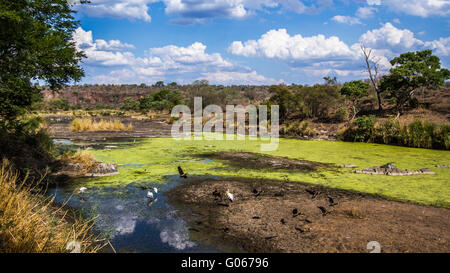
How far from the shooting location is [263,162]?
35.8 ft

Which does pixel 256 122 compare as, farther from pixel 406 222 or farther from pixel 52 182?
pixel 406 222

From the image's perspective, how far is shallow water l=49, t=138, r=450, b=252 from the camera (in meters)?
4.97

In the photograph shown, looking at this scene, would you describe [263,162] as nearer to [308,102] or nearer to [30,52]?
[30,52]

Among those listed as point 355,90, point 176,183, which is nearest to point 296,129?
point 355,90

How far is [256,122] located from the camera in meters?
24.0

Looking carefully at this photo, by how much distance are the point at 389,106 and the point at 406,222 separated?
1931 centimetres

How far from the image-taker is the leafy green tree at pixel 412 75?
18.2m

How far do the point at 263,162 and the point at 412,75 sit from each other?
537 inches

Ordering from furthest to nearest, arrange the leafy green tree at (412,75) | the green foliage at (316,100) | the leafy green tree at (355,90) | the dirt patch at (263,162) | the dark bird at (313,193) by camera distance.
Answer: the green foliage at (316,100), the leafy green tree at (355,90), the leafy green tree at (412,75), the dirt patch at (263,162), the dark bird at (313,193)

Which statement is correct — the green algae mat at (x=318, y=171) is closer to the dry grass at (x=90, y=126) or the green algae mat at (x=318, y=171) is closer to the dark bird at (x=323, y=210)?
the dark bird at (x=323, y=210)

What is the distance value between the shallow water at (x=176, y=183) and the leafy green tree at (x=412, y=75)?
6977mm

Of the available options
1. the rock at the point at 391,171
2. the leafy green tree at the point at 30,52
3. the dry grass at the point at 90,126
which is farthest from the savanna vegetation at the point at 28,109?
the dry grass at the point at 90,126
